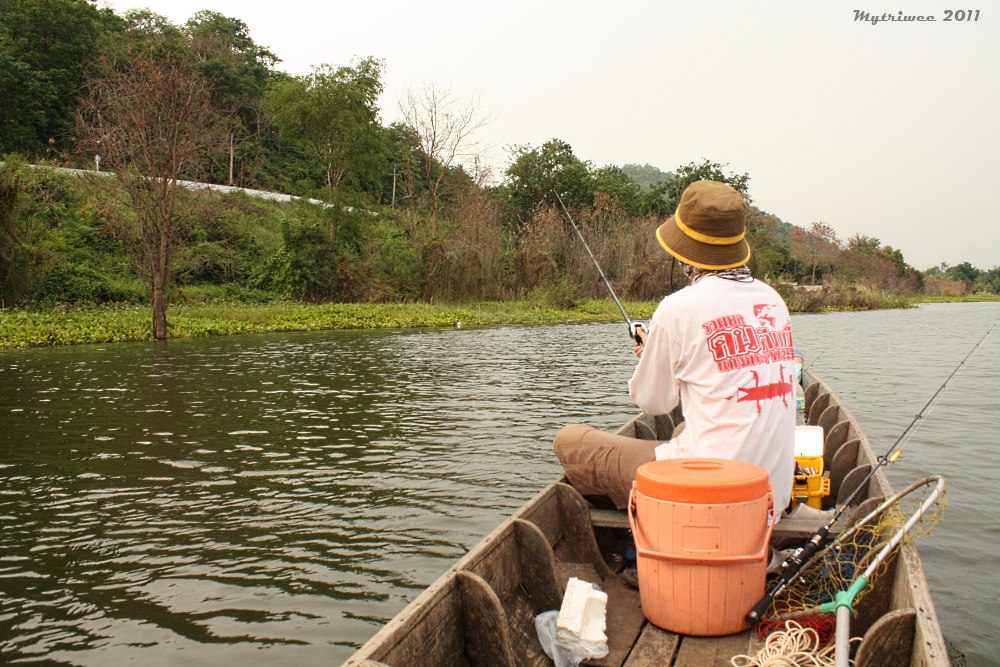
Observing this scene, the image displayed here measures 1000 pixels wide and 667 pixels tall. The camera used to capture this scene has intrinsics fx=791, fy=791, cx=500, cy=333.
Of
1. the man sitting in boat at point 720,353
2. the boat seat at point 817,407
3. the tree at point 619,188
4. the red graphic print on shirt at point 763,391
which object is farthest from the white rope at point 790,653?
the tree at point 619,188

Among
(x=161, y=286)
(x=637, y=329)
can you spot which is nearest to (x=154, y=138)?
(x=161, y=286)

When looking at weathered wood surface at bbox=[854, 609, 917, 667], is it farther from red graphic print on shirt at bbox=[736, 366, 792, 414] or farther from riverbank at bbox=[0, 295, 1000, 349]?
riverbank at bbox=[0, 295, 1000, 349]

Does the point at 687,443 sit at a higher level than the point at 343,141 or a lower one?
lower

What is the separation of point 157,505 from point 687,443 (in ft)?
16.0

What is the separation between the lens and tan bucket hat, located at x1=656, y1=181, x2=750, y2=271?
334cm

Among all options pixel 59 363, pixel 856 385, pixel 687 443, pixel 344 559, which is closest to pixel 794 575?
pixel 687 443

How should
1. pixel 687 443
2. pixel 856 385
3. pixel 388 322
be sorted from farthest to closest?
pixel 388 322, pixel 856 385, pixel 687 443

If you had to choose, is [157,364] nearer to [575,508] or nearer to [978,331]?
[575,508]

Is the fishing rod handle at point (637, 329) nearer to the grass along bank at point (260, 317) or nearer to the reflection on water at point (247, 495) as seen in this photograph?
the reflection on water at point (247, 495)

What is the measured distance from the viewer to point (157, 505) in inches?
255

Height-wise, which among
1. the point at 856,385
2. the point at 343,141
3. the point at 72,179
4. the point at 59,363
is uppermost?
the point at 343,141

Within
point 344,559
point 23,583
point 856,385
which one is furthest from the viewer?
point 856,385

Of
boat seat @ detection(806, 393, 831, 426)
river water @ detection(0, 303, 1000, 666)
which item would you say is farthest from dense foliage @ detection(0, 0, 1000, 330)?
boat seat @ detection(806, 393, 831, 426)

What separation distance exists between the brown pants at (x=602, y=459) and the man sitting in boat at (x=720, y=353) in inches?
7.2
